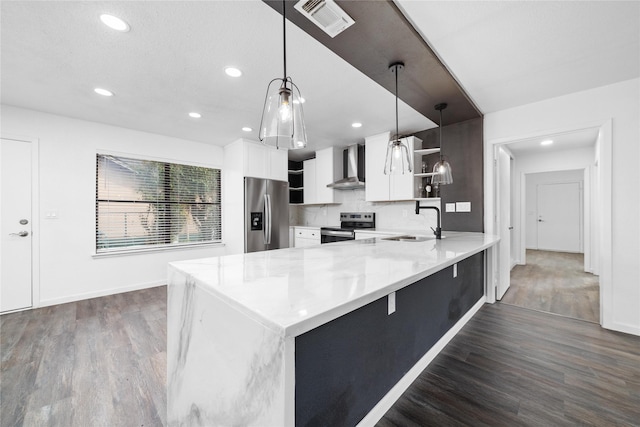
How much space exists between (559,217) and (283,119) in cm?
892

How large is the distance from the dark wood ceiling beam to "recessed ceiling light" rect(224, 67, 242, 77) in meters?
0.83

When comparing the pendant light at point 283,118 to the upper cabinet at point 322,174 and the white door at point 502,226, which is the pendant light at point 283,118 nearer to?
the white door at point 502,226

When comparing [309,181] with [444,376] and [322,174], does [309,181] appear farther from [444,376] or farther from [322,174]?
[444,376]

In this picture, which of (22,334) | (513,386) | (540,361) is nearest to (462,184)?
(540,361)

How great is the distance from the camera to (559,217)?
281 inches

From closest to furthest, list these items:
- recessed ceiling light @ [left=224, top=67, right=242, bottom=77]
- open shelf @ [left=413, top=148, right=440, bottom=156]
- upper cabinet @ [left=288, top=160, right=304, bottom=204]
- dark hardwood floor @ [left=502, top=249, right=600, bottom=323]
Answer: recessed ceiling light @ [left=224, top=67, right=242, bottom=77] < dark hardwood floor @ [left=502, top=249, right=600, bottom=323] < open shelf @ [left=413, top=148, right=440, bottom=156] < upper cabinet @ [left=288, top=160, right=304, bottom=204]

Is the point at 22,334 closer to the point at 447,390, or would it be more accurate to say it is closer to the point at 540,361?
the point at 447,390

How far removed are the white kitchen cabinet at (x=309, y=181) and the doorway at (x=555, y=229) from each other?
302 cm

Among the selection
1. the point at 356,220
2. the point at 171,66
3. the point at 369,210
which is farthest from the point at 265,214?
the point at 171,66

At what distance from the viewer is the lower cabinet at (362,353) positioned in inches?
37.7

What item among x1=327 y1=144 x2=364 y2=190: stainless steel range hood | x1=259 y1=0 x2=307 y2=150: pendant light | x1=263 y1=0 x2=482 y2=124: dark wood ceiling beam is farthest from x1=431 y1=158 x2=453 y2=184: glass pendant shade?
x1=327 y1=144 x2=364 y2=190: stainless steel range hood

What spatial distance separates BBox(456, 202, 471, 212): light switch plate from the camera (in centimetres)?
336

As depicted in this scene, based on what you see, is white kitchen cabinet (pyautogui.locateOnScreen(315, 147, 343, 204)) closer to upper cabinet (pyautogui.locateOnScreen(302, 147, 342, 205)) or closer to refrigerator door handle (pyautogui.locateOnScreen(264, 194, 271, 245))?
upper cabinet (pyautogui.locateOnScreen(302, 147, 342, 205))

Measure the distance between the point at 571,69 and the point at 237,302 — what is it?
3.21 m
